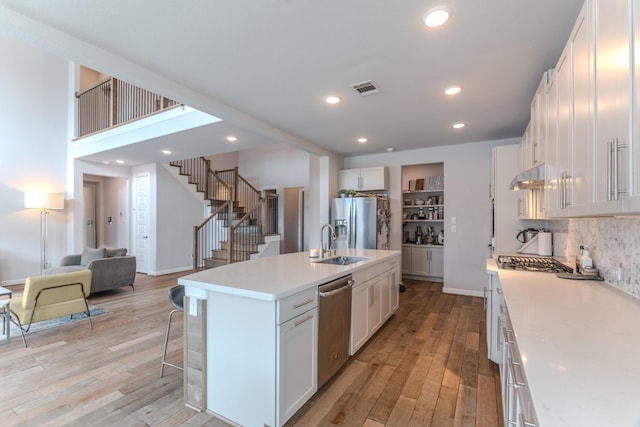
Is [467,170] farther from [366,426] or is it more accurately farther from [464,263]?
[366,426]

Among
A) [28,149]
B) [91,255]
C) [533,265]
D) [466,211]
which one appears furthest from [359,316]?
[28,149]

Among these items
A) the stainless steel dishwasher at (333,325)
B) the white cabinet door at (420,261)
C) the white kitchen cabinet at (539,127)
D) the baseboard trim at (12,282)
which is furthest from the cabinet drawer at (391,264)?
the baseboard trim at (12,282)

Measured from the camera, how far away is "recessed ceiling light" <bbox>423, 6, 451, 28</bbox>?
1729 millimetres

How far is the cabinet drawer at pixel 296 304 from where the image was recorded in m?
1.75

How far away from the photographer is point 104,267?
4.88 m

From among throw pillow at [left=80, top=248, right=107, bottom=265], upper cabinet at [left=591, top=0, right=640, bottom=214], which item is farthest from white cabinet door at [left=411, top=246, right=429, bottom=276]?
throw pillow at [left=80, top=248, right=107, bottom=265]

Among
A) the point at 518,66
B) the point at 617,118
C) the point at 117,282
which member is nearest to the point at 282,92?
the point at 518,66

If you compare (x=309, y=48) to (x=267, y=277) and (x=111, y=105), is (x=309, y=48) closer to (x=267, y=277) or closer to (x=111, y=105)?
(x=267, y=277)

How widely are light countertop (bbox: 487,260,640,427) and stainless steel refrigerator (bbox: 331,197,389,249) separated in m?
3.31

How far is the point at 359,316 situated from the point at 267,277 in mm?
1135

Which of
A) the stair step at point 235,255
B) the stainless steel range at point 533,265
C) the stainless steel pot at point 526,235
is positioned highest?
the stainless steel pot at point 526,235

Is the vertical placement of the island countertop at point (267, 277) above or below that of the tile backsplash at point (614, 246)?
below

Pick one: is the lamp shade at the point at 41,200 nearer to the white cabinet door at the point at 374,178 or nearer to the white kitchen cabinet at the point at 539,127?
the white cabinet door at the point at 374,178

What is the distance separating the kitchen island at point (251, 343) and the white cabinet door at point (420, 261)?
14.2 feet
